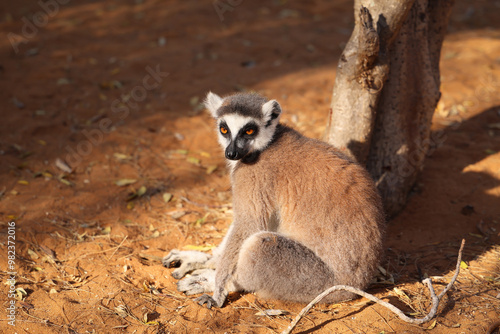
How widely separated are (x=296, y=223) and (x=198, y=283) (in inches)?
49.1

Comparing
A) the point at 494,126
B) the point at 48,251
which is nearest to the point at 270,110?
the point at 48,251

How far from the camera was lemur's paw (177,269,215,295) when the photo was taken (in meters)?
4.29

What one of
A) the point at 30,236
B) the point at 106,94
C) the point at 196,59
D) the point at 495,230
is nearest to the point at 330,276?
the point at 495,230

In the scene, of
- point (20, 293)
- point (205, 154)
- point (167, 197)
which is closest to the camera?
point (20, 293)

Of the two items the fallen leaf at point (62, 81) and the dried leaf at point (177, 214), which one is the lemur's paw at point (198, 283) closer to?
the dried leaf at point (177, 214)

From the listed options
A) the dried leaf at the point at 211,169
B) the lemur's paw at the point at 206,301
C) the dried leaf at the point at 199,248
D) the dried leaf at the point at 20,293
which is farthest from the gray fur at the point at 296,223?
the dried leaf at the point at 211,169

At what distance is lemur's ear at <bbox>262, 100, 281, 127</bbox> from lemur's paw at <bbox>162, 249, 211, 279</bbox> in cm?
169

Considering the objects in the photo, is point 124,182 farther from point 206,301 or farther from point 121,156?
point 206,301

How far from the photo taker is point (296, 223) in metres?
4.01

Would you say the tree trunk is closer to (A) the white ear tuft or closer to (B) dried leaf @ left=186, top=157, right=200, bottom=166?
(A) the white ear tuft

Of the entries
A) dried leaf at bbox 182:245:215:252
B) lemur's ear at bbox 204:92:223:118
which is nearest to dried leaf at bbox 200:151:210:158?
dried leaf at bbox 182:245:215:252

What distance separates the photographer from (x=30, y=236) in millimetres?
4820

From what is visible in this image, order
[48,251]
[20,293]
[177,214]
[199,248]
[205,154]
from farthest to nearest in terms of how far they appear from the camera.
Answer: [205,154], [177,214], [199,248], [48,251], [20,293]

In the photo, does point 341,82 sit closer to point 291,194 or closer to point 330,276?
point 291,194
